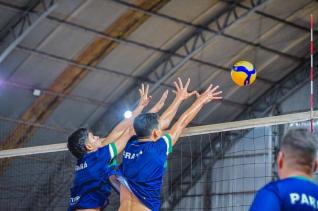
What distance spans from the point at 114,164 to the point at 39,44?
57.1ft

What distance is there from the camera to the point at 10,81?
85.6 ft

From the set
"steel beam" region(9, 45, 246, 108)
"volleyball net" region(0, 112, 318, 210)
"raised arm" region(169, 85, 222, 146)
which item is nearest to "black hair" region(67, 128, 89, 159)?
"raised arm" region(169, 85, 222, 146)

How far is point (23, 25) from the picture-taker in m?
24.1

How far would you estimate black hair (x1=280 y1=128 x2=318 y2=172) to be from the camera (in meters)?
4.18

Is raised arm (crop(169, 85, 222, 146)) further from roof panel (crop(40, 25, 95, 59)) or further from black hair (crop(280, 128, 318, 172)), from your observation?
roof panel (crop(40, 25, 95, 59))

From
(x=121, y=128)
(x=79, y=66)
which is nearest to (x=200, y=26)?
(x=79, y=66)

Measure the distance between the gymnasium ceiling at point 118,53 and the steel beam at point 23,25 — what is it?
0.15 meters

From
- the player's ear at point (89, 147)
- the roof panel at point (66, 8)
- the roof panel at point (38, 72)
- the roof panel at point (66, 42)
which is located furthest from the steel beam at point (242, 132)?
the player's ear at point (89, 147)

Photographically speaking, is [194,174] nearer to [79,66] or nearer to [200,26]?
[200,26]

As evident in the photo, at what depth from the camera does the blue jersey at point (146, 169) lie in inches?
297

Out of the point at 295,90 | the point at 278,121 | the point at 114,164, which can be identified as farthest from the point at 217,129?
the point at 295,90

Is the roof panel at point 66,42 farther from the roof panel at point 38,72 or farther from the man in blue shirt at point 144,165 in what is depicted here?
the man in blue shirt at point 144,165

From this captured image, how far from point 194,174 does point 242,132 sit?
250 centimetres

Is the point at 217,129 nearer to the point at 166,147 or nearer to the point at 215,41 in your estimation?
the point at 166,147
